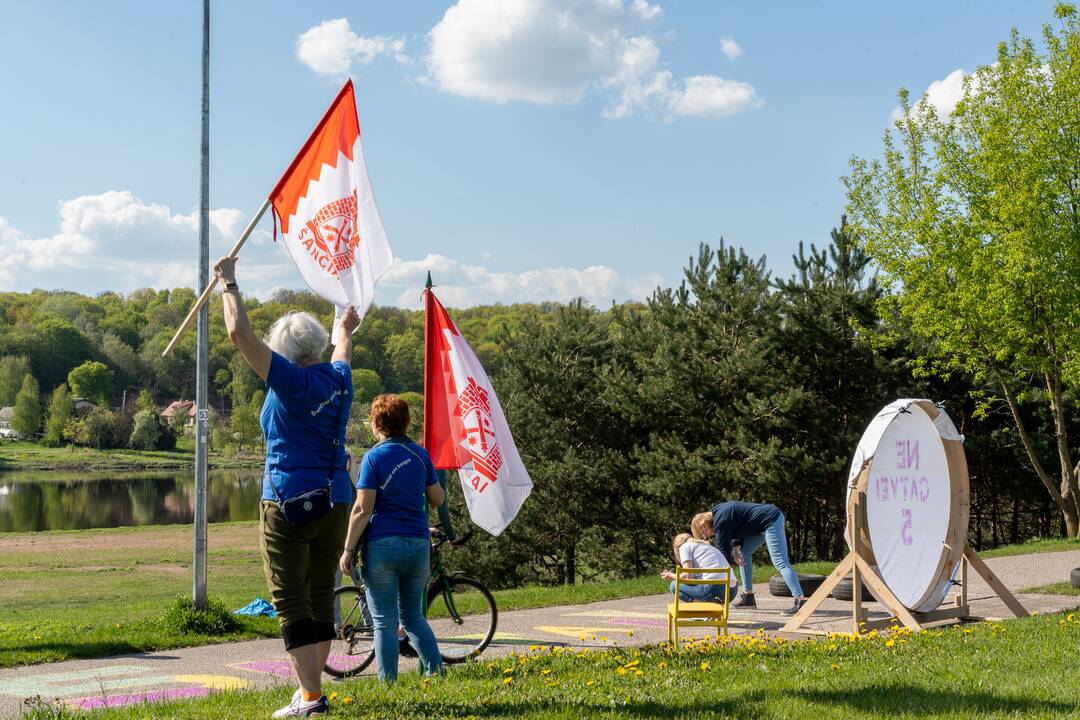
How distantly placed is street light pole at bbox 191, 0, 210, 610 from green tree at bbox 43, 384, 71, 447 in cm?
14256

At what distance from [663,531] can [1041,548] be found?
33.9ft

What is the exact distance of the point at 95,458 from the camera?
133125mm

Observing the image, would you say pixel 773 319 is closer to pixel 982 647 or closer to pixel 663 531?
pixel 663 531

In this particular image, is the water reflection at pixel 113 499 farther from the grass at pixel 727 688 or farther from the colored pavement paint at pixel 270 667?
the grass at pixel 727 688

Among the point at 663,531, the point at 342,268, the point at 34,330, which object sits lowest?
the point at 663,531

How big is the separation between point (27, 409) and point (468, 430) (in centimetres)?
15388

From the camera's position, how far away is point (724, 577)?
30.0ft

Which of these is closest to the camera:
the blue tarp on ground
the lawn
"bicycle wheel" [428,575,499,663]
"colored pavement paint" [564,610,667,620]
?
"bicycle wheel" [428,575,499,663]

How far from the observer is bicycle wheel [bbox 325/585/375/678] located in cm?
841

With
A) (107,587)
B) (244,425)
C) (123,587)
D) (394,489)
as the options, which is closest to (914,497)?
(394,489)

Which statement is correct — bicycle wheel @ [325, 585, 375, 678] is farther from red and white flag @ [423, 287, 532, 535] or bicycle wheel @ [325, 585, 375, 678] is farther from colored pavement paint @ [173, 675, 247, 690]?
red and white flag @ [423, 287, 532, 535]

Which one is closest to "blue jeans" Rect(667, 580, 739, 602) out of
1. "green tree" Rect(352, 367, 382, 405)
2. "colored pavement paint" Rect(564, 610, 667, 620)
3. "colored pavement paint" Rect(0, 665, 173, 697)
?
"colored pavement paint" Rect(564, 610, 667, 620)

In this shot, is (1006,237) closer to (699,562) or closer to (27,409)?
(699,562)

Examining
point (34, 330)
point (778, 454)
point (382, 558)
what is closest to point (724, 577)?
point (382, 558)
